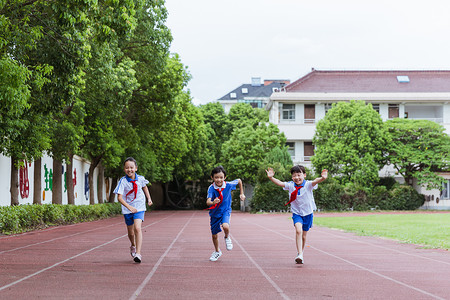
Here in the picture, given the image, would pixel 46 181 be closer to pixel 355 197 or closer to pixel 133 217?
pixel 133 217

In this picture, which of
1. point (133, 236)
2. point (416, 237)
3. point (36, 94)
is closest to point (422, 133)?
point (416, 237)

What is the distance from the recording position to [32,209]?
64.0 ft

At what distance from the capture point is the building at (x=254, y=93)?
302 feet

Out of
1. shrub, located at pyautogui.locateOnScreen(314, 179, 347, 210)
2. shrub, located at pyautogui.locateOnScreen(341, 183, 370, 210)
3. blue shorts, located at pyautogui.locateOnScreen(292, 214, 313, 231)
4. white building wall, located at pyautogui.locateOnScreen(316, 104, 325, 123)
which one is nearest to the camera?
blue shorts, located at pyautogui.locateOnScreen(292, 214, 313, 231)

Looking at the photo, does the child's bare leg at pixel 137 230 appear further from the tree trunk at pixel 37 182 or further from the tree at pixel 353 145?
the tree at pixel 353 145

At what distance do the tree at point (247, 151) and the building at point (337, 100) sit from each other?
492cm

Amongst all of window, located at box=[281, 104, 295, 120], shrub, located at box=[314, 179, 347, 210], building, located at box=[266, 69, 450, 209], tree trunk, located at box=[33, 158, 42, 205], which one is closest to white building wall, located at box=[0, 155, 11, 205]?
tree trunk, located at box=[33, 158, 42, 205]

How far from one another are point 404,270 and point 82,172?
2863 centimetres

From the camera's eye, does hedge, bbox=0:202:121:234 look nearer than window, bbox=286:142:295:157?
Yes

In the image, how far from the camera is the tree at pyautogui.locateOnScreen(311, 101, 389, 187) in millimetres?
43719

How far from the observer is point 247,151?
46375 millimetres

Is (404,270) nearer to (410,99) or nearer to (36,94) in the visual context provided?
(36,94)

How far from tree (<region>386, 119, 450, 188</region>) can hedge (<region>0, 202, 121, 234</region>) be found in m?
24.6

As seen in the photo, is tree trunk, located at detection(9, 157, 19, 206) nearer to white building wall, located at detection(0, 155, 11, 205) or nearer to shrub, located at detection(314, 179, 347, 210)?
white building wall, located at detection(0, 155, 11, 205)
